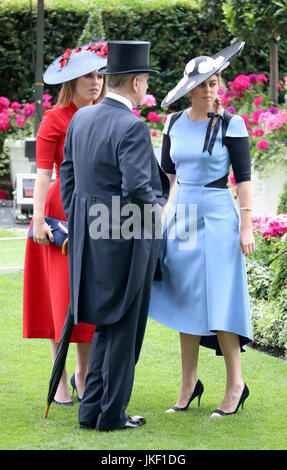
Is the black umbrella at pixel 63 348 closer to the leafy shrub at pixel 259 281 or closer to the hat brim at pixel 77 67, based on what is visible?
the hat brim at pixel 77 67

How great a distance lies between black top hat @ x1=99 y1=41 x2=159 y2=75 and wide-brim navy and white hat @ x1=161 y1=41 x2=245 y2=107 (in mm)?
382

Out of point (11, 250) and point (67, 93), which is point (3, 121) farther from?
point (67, 93)

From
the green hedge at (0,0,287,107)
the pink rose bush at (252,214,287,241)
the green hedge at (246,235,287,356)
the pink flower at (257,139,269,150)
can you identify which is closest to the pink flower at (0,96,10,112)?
the green hedge at (0,0,287,107)

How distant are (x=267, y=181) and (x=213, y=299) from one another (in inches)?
230

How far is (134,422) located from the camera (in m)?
3.94

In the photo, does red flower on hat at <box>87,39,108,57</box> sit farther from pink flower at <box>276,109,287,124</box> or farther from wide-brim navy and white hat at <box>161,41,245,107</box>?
pink flower at <box>276,109,287,124</box>

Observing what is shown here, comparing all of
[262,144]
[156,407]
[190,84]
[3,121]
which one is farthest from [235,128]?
[3,121]

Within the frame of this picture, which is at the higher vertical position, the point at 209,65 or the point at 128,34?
the point at 128,34

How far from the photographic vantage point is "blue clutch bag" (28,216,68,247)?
416 centimetres

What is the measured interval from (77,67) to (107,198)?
0.95 meters

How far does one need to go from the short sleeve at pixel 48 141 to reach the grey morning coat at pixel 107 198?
1.22 feet

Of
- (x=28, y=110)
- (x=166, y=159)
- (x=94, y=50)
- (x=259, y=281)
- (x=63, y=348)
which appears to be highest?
(x=94, y=50)

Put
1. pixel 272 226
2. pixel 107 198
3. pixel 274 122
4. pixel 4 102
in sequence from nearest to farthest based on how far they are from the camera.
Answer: pixel 107 198, pixel 272 226, pixel 274 122, pixel 4 102

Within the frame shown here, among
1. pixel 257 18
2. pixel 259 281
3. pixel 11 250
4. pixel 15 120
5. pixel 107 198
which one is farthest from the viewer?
pixel 15 120
